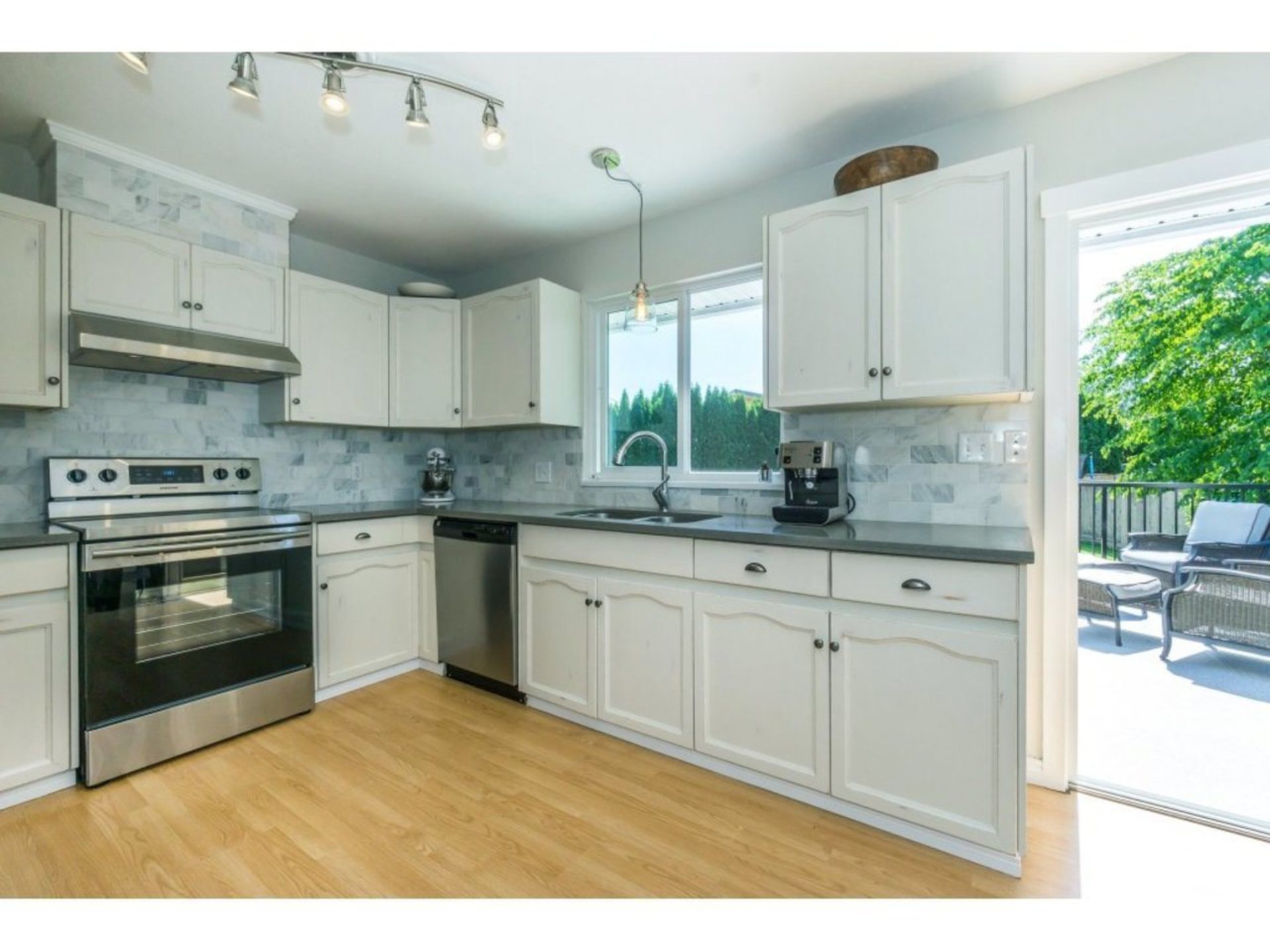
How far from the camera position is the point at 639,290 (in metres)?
2.34

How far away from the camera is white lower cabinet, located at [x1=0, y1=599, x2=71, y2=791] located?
1.77 metres

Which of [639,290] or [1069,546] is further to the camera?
[639,290]

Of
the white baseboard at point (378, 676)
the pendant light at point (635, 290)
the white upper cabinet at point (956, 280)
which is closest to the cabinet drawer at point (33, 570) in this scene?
the white baseboard at point (378, 676)

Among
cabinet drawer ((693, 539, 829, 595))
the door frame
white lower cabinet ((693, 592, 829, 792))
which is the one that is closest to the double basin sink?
cabinet drawer ((693, 539, 829, 595))

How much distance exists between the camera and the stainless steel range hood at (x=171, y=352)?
6.75 ft

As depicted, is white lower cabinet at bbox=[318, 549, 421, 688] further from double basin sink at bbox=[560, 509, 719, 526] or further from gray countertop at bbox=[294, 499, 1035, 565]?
double basin sink at bbox=[560, 509, 719, 526]

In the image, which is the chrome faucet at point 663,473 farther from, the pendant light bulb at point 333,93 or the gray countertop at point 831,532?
the pendant light bulb at point 333,93

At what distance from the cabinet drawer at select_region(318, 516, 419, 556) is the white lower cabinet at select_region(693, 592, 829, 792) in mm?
1716

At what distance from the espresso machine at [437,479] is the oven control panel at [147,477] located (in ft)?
2.81

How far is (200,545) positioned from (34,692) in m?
0.62

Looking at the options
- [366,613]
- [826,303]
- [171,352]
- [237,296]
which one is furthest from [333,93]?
[366,613]
